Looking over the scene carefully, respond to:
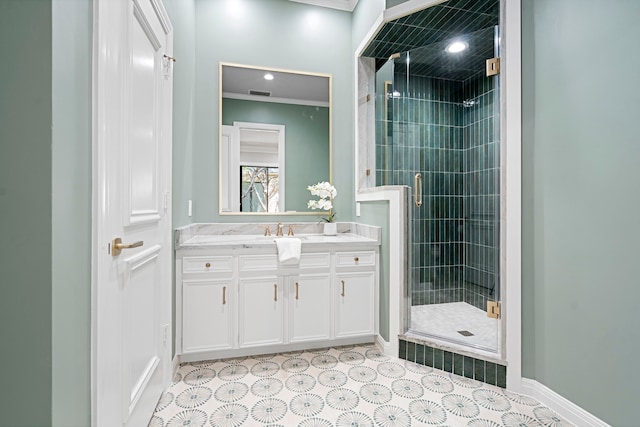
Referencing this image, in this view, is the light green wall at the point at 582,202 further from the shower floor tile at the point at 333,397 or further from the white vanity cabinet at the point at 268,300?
the white vanity cabinet at the point at 268,300

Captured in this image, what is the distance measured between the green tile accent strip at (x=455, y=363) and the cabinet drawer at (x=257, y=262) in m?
1.12

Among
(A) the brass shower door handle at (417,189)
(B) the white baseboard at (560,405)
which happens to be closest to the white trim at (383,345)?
(B) the white baseboard at (560,405)

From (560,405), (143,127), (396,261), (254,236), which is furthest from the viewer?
(254,236)

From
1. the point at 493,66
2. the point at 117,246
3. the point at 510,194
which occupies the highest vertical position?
the point at 493,66

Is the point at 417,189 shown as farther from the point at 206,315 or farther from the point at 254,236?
the point at 206,315

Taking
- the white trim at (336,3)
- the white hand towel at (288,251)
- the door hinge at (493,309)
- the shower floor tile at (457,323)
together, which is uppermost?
the white trim at (336,3)

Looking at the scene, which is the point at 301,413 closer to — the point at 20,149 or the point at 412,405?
the point at 412,405

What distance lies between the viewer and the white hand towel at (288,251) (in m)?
2.37

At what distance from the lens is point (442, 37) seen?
2625 millimetres

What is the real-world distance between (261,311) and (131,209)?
133 centimetres

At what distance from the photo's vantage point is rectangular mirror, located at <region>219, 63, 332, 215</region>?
2.92 metres

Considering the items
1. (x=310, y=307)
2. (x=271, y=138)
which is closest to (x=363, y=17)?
(x=271, y=138)

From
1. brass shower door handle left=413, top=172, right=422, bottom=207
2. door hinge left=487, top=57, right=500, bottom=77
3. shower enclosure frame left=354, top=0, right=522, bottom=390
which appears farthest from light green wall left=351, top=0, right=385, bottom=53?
brass shower door handle left=413, top=172, right=422, bottom=207

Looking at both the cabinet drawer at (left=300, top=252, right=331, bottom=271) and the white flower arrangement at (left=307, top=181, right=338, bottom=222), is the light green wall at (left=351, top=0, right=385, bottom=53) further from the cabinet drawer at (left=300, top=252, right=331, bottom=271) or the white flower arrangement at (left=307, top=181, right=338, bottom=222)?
the cabinet drawer at (left=300, top=252, right=331, bottom=271)
